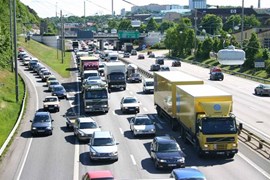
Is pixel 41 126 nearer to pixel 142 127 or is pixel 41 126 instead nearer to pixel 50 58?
pixel 142 127

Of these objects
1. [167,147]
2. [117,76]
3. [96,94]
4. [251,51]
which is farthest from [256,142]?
[251,51]

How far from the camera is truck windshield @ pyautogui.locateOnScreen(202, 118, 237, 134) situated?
29.4m

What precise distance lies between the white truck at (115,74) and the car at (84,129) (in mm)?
25415

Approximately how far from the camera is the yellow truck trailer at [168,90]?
37719 millimetres

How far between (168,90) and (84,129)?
23.8ft

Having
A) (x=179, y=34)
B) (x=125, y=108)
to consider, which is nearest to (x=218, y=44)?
(x=179, y=34)

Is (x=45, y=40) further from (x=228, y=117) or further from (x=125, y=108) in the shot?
(x=228, y=117)

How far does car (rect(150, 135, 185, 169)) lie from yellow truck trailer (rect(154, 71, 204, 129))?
321 inches

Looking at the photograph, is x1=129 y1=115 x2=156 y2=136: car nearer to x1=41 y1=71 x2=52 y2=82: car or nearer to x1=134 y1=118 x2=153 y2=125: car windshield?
x1=134 y1=118 x2=153 y2=125: car windshield

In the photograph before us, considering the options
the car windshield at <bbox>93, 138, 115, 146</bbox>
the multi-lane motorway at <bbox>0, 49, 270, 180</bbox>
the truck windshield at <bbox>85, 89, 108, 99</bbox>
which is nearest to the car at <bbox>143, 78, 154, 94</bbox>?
the multi-lane motorway at <bbox>0, 49, 270, 180</bbox>

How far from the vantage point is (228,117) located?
2961 centimetres

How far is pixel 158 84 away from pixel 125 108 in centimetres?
439

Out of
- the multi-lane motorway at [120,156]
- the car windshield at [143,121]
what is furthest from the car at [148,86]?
the car windshield at [143,121]

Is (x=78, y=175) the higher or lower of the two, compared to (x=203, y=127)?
lower
